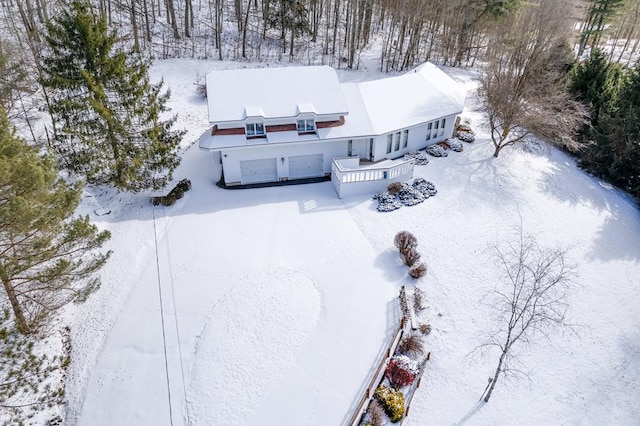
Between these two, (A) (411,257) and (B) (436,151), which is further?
(B) (436,151)

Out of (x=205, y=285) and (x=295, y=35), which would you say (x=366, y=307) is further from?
(x=295, y=35)

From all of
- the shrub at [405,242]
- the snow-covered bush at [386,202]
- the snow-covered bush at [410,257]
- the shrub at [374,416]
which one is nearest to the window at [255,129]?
the snow-covered bush at [386,202]

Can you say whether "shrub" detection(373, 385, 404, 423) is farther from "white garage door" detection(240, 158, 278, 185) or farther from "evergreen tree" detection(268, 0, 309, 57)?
"evergreen tree" detection(268, 0, 309, 57)

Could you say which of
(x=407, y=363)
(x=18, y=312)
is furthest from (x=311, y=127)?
(x=18, y=312)

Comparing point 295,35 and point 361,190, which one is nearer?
point 361,190

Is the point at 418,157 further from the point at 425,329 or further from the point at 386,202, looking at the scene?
the point at 425,329

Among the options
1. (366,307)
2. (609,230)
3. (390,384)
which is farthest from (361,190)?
(609,230)
